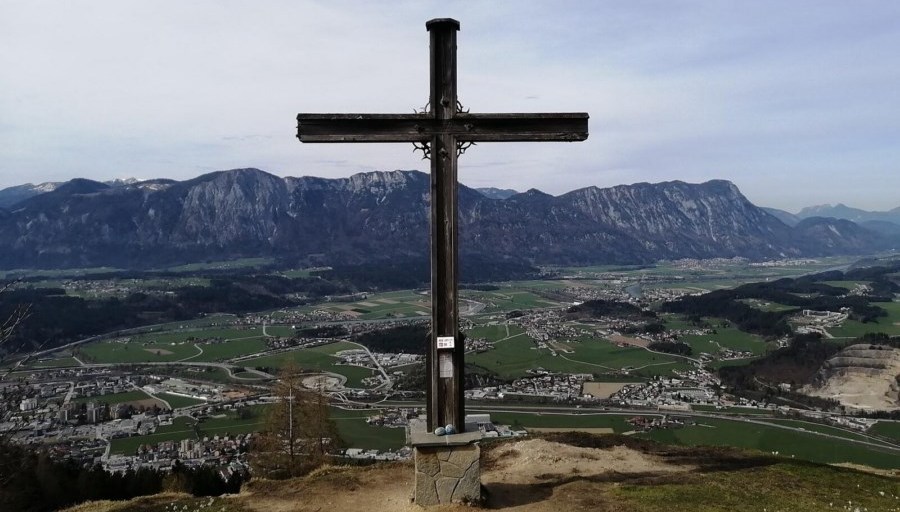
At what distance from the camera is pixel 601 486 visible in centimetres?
1050

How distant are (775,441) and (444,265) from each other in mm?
37212

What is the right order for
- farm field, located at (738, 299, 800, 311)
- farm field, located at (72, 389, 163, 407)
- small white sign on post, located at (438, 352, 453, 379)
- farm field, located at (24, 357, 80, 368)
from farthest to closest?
farm field, located at (738, 299, 800, 311), farm field, located at (24, 357, 80, 368), farm field, located at (72, 389, 163, 407), small white sign on post, located at (438, 352, 453, 379)

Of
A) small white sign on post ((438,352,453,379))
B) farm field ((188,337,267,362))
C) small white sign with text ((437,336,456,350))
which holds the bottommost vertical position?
farm field ((188,337,267,362))

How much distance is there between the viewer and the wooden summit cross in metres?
9.29

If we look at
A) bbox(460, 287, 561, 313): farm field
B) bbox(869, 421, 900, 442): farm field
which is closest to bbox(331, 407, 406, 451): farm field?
bbox(869, 421, 900, 442): farm field

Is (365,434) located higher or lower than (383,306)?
higher

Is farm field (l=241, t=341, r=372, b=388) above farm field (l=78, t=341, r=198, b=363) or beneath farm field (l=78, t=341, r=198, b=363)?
above

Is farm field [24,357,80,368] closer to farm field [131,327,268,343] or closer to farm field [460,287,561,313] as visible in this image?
farm field [131,327,268,343]

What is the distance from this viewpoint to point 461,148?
9.55 meters

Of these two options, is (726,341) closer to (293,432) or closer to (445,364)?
(293,432)

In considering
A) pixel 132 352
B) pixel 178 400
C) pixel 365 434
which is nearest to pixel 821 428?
pixel 365 434

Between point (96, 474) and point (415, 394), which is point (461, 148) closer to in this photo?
point (96, 474)

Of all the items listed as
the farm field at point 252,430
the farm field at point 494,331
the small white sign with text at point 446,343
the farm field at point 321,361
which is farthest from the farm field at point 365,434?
the farm field at point 494,331

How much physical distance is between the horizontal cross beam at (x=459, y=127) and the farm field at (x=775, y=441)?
2937cm
